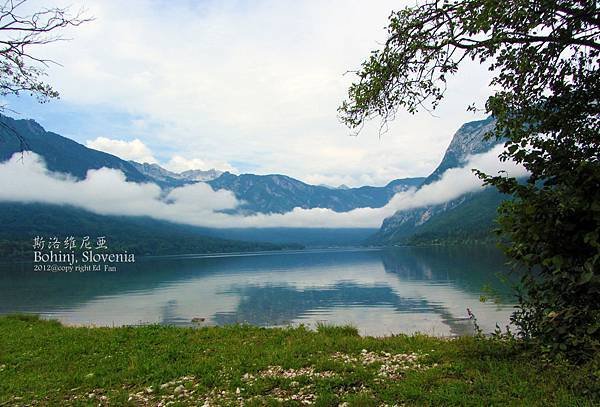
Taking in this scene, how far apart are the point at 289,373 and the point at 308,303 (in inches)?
2583

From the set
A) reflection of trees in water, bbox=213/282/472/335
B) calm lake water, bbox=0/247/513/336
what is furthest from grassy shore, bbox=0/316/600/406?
reflection of trees in water, bbox=213/282/472/335

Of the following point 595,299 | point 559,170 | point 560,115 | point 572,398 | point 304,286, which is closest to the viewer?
point 572,398

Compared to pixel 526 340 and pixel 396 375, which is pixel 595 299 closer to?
pixel 526 340

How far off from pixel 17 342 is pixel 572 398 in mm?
22132

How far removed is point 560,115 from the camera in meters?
11.5

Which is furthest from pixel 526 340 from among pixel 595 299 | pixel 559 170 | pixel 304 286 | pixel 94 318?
pixel 304 286

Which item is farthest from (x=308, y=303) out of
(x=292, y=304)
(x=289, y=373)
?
(x=289, y=373)

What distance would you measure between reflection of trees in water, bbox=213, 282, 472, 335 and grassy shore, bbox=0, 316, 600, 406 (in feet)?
118

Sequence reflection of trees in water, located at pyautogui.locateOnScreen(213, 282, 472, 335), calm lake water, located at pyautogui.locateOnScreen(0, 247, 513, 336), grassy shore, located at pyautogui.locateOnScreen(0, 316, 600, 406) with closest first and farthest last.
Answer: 1. grassy shore, located at pyautogui.locateOnScreen(0, 316, 600, 406)
2. calm lake water, located at pyautogui.locateOnScreen(0, 247, 513, 336)
3. reflection of trees in water, located at pyautogui.locateOnScreen(213, 282, 472, 335)

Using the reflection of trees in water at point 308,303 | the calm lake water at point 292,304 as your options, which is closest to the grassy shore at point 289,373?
the calm lake water at point 292,304

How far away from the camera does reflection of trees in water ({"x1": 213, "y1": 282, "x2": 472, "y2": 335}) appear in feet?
198

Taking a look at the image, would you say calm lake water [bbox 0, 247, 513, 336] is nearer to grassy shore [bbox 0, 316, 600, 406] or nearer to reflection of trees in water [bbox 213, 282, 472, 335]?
reflection of trees in water [bbox 213, 282, 472, 335]

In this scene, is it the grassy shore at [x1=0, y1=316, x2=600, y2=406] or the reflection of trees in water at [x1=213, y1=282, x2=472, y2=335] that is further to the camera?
the reflection of trees in water at [x1=213, y1=282, x2=472, y2=335]

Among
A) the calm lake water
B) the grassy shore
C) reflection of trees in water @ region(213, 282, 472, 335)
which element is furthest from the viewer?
reflection of trees in water @ region(213, 282, 472, 335)
